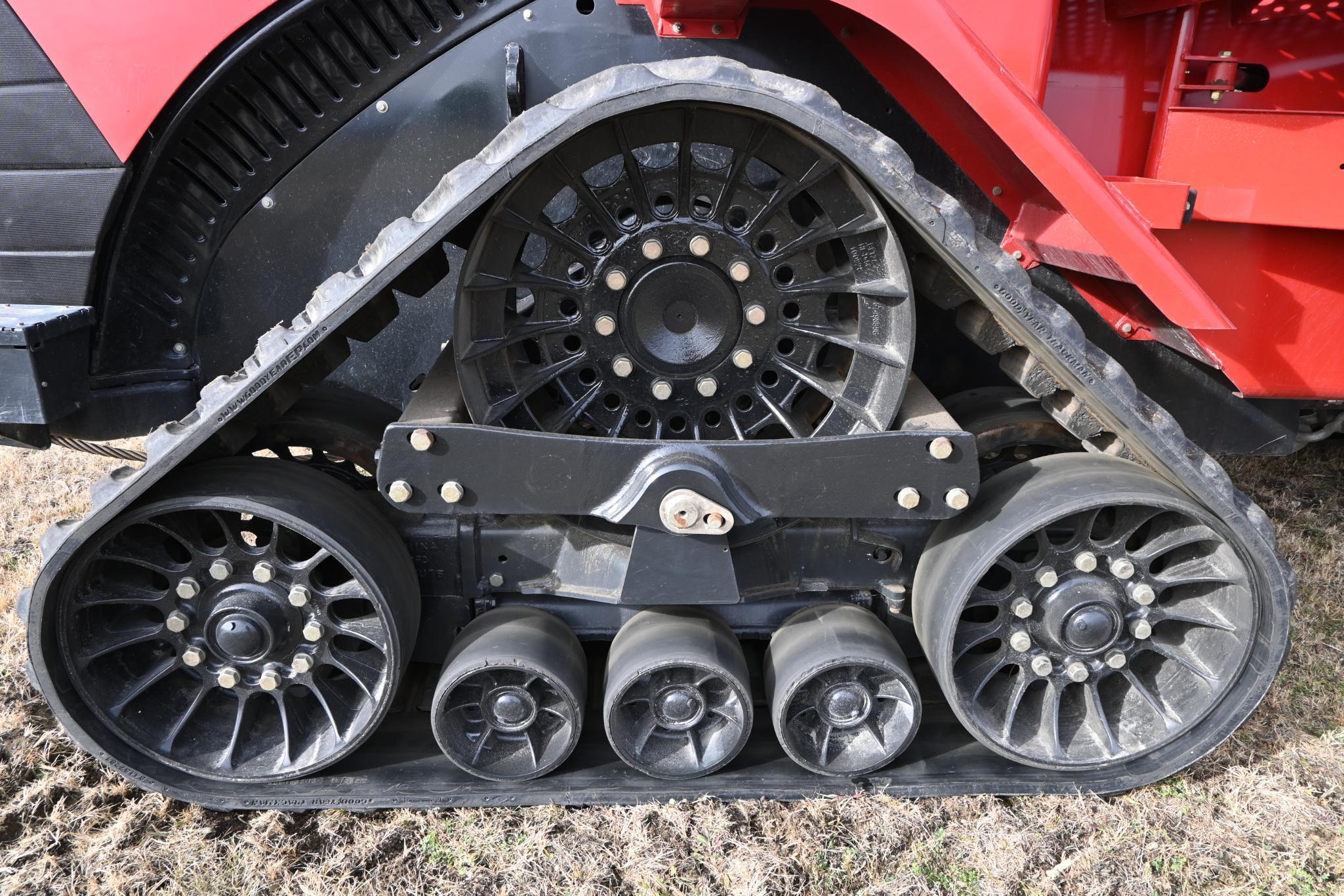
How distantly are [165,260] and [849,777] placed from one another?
212 centimetres

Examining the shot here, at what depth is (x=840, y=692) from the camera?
216cm

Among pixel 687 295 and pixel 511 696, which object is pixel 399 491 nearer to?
pixel 511 696

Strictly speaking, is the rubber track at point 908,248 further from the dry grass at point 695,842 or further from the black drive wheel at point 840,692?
the black drive wheel at point 840,692

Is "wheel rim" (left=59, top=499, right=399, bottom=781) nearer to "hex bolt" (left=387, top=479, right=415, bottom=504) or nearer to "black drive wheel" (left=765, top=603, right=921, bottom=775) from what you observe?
"hex bolt" (left=387, top=479, right=415, bottom=504)

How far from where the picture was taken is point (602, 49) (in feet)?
7.21

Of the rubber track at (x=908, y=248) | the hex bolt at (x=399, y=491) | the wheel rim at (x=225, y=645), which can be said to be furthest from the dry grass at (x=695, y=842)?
the hex bolt at (x=399, y=491)

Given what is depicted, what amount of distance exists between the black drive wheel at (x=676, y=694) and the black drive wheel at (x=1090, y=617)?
19.3 inches

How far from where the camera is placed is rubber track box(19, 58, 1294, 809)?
1640 millimetres

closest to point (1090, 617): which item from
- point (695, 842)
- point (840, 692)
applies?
point (840, 692)

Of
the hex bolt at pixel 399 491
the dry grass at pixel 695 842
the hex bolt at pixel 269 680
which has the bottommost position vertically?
the dry grass at pixel 695 842

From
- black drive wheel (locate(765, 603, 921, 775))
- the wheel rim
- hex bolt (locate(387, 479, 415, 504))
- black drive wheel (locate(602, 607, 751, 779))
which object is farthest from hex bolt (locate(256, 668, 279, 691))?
black drive wheel (locate(765, 603, 921, 775))

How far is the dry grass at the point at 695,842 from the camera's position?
2.05m

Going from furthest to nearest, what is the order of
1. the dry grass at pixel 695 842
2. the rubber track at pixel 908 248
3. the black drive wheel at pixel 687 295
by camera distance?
the dry grass at pixel 695 842
the black drive wheel at pixel 687 295
the rubber track at pixel 908 248

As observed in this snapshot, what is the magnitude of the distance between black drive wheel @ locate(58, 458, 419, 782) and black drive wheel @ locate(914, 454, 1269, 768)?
132 centimetres
